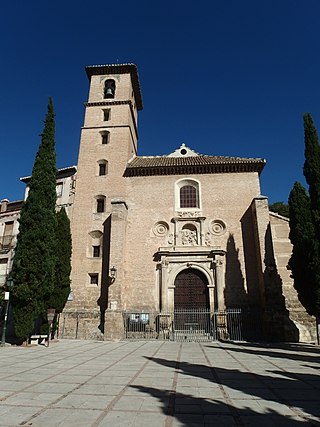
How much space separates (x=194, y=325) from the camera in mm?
15281

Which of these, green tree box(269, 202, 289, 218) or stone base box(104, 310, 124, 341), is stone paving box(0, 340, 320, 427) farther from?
green tree box(269, 202, 289, 218)

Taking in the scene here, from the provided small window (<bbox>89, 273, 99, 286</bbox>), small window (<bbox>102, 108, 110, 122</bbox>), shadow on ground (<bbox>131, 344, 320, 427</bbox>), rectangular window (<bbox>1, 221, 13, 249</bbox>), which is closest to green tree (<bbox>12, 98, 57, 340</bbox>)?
small window (<bbox>89, 273, 99, 286</bbox>)

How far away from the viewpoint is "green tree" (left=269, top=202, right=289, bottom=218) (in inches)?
1107

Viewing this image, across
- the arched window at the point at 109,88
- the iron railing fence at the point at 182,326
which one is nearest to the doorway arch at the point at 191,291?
the iron railing fence at the point at 182,326

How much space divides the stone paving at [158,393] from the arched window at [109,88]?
18985 millimetres

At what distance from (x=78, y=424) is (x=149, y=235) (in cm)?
1423

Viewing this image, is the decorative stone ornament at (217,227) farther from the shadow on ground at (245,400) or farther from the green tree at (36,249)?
the shadow on ground at (245,400)

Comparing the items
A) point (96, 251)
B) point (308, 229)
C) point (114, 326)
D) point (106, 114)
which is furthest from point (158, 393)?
point (106, 114)

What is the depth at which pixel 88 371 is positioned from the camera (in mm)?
6520

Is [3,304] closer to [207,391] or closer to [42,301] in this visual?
[42,301]

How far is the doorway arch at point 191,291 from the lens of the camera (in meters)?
16.2

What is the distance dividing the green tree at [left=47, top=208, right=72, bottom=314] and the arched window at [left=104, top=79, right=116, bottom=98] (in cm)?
1032

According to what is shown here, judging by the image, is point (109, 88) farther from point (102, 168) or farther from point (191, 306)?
point (191, 306)

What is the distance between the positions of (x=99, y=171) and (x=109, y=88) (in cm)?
701
